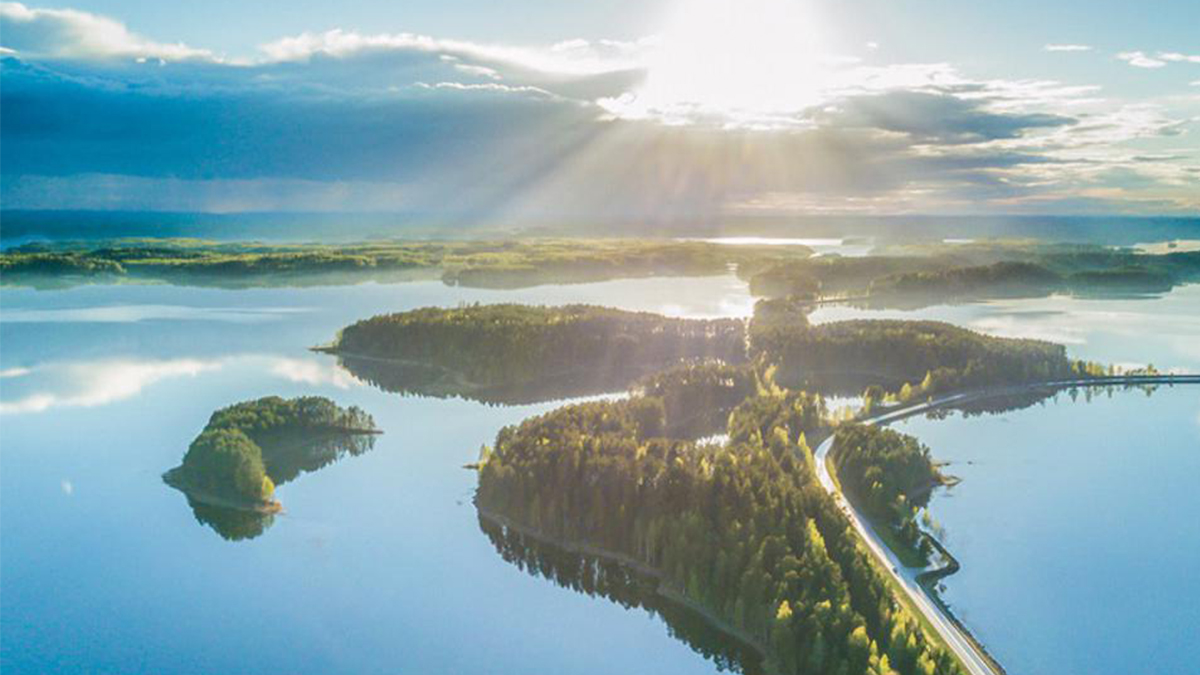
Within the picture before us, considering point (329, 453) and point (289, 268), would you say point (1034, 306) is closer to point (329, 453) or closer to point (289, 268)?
point (329, 453)

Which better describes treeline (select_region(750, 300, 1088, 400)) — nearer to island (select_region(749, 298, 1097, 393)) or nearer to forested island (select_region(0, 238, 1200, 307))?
island (select_region(749, 298, 1097, 393))

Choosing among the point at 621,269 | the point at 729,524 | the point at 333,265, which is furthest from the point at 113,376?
the point at 621,269

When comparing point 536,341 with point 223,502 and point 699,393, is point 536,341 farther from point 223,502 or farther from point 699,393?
point 223,502

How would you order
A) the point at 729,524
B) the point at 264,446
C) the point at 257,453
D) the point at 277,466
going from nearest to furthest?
the point at 729,524, the point at 257,453, the point at 277,466, the point at 264,446

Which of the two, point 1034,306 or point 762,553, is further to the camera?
point 1034,306

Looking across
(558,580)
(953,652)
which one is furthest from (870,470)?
(558,580)

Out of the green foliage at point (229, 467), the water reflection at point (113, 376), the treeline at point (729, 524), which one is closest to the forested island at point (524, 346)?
the water reflection at point (113, 376)

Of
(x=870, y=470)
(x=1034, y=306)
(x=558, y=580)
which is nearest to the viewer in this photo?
(x=558, y=580)
